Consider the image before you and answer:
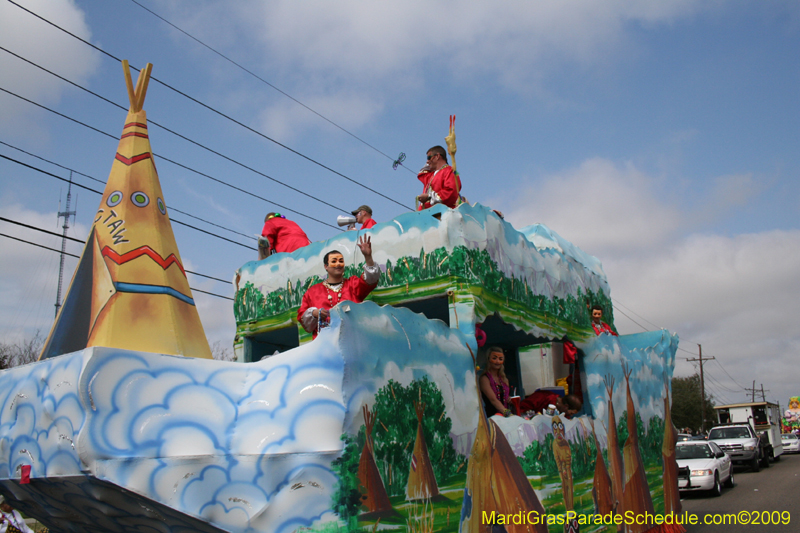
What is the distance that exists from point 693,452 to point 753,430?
7.96 metres

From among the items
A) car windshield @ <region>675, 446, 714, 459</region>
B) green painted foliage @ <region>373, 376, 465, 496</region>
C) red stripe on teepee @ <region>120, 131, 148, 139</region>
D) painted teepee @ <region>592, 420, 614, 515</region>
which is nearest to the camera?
green painted foliage @ <region>373, 376, 465, 496</region>

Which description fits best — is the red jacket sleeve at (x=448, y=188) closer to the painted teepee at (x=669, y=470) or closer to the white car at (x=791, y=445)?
the painted teepee at (x=669, y=470)

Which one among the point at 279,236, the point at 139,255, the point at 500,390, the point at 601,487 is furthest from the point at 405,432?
the point at 601,487

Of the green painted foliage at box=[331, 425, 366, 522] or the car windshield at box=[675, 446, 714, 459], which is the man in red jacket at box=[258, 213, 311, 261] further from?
the car windshield at box=[675, 446, 714, 459]

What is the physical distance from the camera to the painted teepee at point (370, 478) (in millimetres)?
4359

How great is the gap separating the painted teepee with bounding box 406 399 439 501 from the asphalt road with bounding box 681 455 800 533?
789 cm

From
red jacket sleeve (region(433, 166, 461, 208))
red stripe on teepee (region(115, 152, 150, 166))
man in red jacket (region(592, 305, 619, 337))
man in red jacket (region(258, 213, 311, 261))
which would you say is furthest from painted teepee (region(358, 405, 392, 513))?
man in red jacket (region(592, 305, 619, 337))

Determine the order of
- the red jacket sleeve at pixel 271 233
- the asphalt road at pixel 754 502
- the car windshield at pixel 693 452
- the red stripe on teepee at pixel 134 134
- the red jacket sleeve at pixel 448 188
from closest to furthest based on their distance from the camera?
the red stripe on teepee at pixel 134 134, the red jacket sleeve at pixel 448 188, the red jacket sleeve at pixel 271 233, the asphalt road at pixel 754 502, the car windshield at pixel 693 452

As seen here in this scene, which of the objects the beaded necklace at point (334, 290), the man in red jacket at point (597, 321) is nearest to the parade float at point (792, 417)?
the man in red jacket at point (597, 321)

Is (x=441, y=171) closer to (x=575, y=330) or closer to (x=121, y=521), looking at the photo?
(x=575, y=330)

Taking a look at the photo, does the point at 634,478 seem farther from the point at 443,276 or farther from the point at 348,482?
the point at 348,482

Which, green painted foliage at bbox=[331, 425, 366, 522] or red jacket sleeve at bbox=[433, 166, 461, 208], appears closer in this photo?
green painted foliage at bbox=[331, 425, 366, 522]

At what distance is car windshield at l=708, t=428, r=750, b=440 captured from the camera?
22.2 m

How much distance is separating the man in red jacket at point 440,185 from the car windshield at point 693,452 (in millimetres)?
12508
